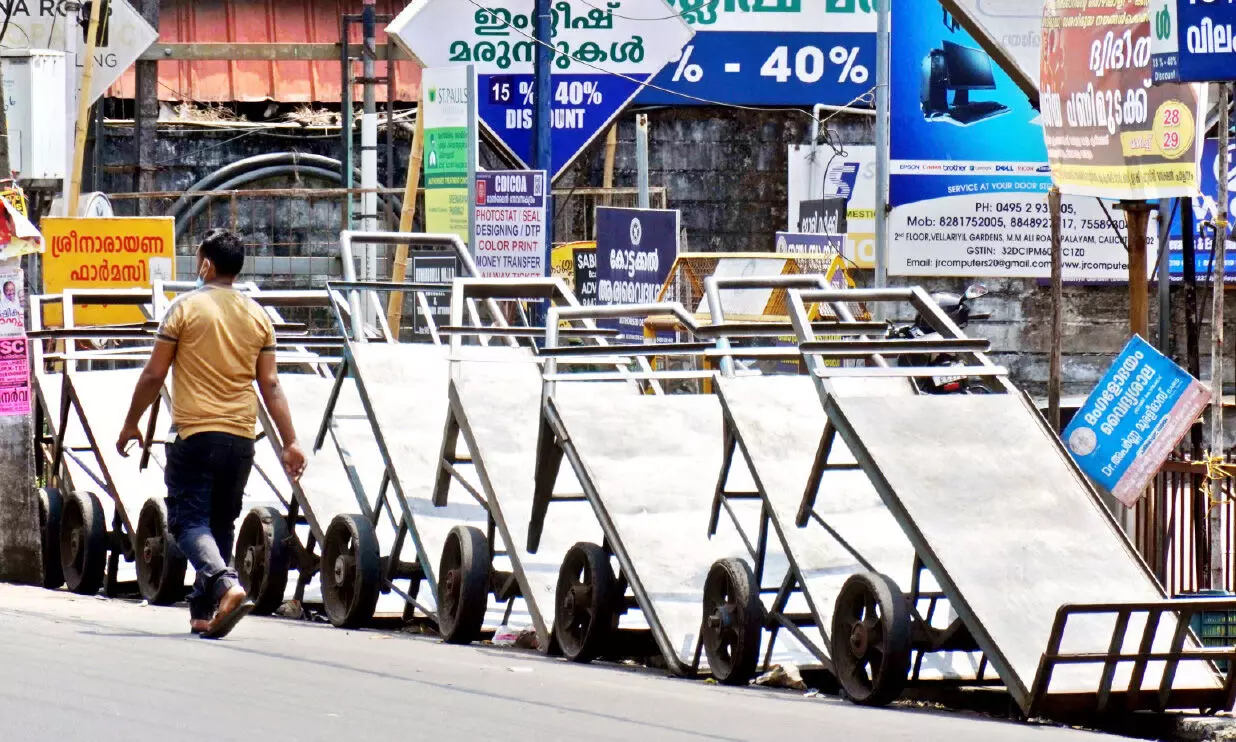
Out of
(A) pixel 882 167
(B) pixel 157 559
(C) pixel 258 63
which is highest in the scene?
(C) pixel 258 63

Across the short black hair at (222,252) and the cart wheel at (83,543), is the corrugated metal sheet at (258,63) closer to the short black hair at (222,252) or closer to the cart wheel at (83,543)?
the cart wheel at (83,543)

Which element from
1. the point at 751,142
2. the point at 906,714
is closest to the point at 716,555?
the point at 906,714

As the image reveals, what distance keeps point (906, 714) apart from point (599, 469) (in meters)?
2.20

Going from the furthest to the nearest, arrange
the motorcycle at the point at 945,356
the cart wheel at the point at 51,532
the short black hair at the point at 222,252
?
the motorcycle at the point at 945,356, the cart wheel at the point at 51,532, the short black hair at the point at 222,252

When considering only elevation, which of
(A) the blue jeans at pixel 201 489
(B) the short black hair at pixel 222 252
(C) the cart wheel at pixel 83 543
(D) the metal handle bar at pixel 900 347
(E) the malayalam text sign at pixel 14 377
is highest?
(B) the short black hair at pixel 222 252

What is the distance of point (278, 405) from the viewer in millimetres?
9133

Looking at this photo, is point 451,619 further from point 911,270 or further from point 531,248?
point 911,270

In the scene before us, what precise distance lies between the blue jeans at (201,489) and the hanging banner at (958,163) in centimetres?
842

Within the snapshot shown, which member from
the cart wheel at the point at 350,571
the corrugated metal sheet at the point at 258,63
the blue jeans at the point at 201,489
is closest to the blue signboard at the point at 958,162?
the cart wheel at the point at 350,571

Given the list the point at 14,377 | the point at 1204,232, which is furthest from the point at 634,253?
the point at 14,377

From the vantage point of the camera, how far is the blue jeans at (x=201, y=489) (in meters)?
8.89

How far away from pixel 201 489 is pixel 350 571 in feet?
4.24

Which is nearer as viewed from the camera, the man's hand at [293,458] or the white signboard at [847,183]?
the man's hand at [293,458]

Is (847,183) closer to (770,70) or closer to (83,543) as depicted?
(770,70)
